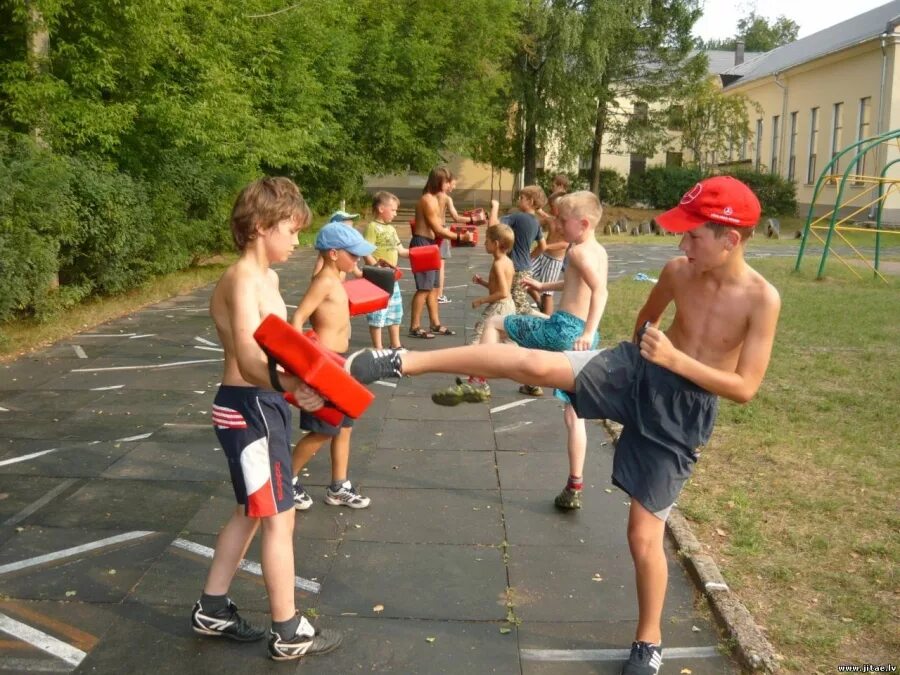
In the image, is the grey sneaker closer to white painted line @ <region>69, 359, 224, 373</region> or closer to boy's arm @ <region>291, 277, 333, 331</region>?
boy's arm @ <region>291, 277, 333, 331</region>

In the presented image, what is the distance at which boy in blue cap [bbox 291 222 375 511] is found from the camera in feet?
16.5

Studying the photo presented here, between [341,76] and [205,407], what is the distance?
17.2m

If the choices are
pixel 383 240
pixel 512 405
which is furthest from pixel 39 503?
pixel 383 240

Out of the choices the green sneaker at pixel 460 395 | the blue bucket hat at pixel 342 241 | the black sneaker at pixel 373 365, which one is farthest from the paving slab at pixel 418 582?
the blue bucket hat at pixel 342 241

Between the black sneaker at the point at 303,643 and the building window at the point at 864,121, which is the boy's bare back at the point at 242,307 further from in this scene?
the building window at the point at 864,121

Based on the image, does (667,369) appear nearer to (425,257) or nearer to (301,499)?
(301,499)

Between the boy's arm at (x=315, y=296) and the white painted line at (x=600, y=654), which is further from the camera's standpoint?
the boy's arm at (x=315, y=296)

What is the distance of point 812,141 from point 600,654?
41779 millimetres

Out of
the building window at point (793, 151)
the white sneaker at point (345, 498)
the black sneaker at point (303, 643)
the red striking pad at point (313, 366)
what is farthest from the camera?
the building window at point (793, 151)

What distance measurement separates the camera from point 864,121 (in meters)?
36.4

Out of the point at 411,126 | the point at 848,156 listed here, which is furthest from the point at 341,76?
the point at 848,156

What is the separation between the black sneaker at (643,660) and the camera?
11.3 feet

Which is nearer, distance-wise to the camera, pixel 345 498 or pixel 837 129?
pixel 345 498

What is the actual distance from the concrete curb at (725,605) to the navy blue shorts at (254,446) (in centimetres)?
190
